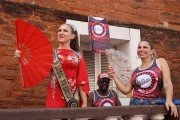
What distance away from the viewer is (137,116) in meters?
3.50

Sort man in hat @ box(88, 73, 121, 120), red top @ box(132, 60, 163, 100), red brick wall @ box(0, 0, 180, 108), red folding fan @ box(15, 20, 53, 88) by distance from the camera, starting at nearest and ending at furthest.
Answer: red folding fan @ box(15, 20, 53, 88) < red top @ box(132, 60, 163, 100) < man in hat @ box(88, 73, 121, 120) < red brick wall @ box(0, 0, 180, 108)

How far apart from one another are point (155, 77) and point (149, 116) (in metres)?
0.36

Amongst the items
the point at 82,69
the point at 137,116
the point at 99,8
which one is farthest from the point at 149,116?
the point at 99,8

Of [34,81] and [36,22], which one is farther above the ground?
[36,22]

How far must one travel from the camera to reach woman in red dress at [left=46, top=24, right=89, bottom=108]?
11.4ft

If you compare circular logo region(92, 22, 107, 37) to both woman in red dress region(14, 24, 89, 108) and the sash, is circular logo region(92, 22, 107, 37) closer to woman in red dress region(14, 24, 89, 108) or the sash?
woman in red dress region(14, 24, 89, 108)

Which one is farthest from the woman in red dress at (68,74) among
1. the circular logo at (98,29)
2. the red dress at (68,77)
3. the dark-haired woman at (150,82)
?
the circular logo at (98,29)

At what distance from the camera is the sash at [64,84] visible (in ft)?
11.3

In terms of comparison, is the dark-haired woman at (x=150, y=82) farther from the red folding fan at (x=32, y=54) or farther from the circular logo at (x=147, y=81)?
the red folding fan at (x=32, y=54)

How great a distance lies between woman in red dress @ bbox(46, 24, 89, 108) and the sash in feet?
0.12

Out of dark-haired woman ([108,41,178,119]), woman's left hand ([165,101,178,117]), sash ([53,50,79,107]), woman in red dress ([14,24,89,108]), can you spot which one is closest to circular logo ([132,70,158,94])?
dark-haired woman ([108,41,178,119])

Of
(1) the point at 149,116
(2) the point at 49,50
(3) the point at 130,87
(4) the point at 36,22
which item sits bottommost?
(1) the point at 149,116

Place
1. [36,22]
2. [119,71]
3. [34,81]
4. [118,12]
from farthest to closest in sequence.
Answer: [118,12], [36,22], [119,71], [34,81]

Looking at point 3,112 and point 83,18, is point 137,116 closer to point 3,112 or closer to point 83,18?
point 3,112
